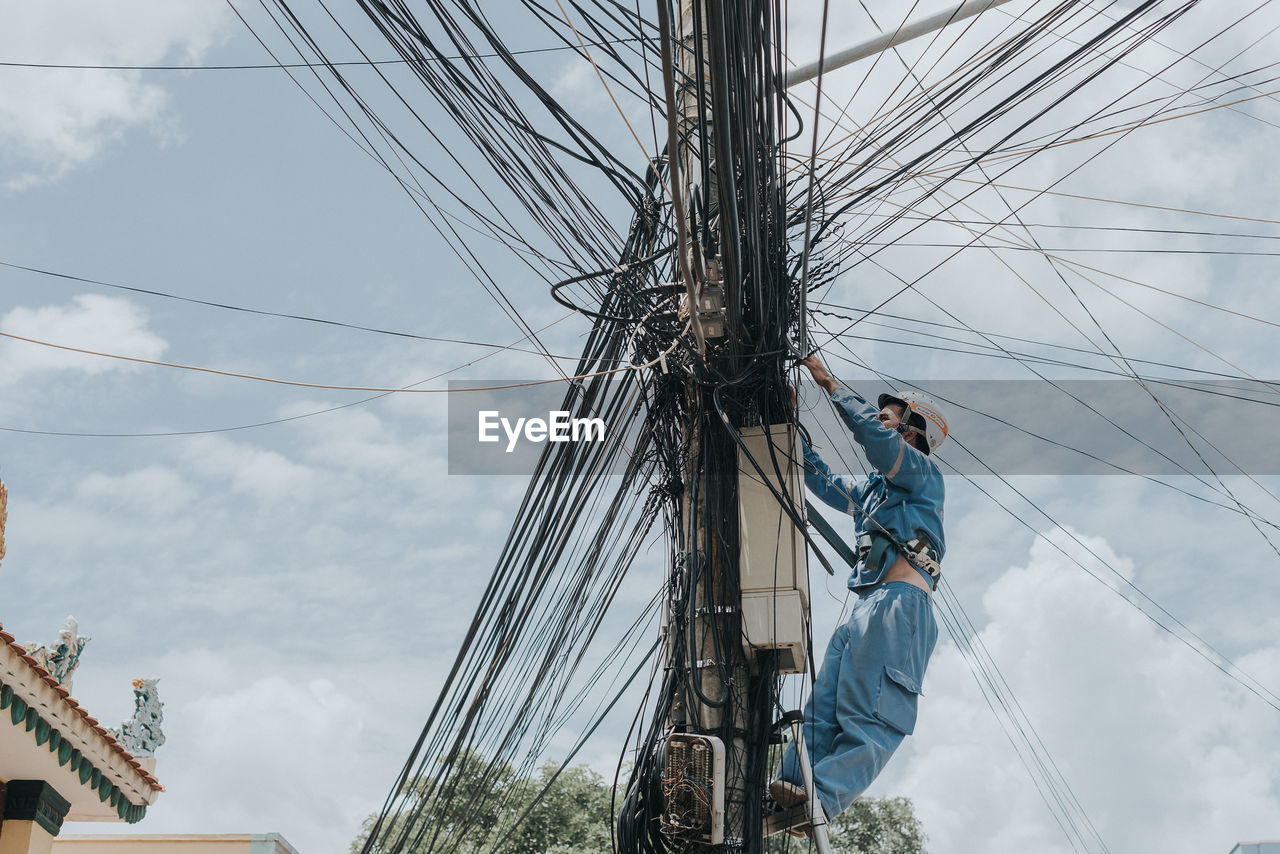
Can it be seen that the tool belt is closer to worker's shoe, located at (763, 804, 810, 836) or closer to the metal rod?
worker's shoe, located at (763, 804, 810, 836)

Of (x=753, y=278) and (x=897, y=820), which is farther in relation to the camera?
(x=897, y=820)

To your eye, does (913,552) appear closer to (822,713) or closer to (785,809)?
(822,713)

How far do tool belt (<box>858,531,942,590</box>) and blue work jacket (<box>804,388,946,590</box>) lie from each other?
21 millimetres

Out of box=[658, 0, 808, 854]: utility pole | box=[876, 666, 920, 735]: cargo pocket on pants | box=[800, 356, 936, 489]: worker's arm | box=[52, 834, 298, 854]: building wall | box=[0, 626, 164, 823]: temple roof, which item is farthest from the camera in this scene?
box=[52, 834, 298, 854]: building wall

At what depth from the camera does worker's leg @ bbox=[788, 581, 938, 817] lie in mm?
4574

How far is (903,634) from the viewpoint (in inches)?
190

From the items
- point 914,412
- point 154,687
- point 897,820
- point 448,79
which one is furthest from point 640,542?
point 897,820

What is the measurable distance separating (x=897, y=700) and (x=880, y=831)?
13330mm

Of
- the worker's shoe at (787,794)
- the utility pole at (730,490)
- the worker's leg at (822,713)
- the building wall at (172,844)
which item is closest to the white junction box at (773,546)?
the utility pole at (730,490)

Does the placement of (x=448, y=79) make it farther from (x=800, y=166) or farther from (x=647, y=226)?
(x=800, y=166)

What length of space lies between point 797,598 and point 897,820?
1383 cm

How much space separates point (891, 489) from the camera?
5.25 meters

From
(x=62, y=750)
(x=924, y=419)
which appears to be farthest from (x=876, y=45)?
(x=62, y=750)

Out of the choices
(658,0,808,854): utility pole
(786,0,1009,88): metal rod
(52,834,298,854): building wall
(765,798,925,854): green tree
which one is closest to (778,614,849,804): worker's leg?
(658,0,808,854): utility pole
